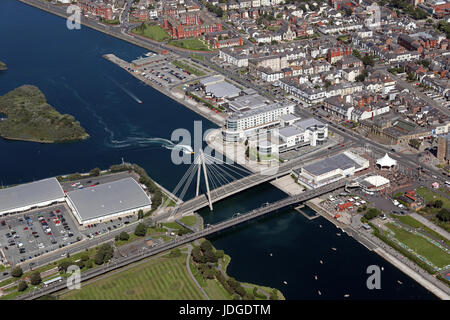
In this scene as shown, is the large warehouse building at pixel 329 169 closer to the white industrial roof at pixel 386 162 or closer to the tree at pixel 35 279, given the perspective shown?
the white industrial roof at pixel 386 162

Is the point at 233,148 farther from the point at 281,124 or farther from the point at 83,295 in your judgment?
the point at 83,295

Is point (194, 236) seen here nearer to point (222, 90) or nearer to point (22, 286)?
point (22, 286)

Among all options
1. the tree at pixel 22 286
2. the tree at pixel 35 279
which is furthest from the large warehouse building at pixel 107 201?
the tree at pixel 22 286

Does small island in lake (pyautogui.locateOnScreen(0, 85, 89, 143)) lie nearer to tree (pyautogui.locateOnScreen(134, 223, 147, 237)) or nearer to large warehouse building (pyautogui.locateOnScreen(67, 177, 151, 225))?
large warehouse building (pyautogui.locateOnScreen(67, 177, 151, 225))

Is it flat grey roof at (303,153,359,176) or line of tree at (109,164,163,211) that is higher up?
flat grey roof at (303,153,359,176)

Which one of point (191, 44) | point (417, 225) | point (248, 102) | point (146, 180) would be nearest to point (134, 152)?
point (146, 180)

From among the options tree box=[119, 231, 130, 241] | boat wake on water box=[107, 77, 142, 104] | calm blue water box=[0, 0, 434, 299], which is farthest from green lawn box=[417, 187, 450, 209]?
boat wake on water box=[107, 77, 142, 104]
